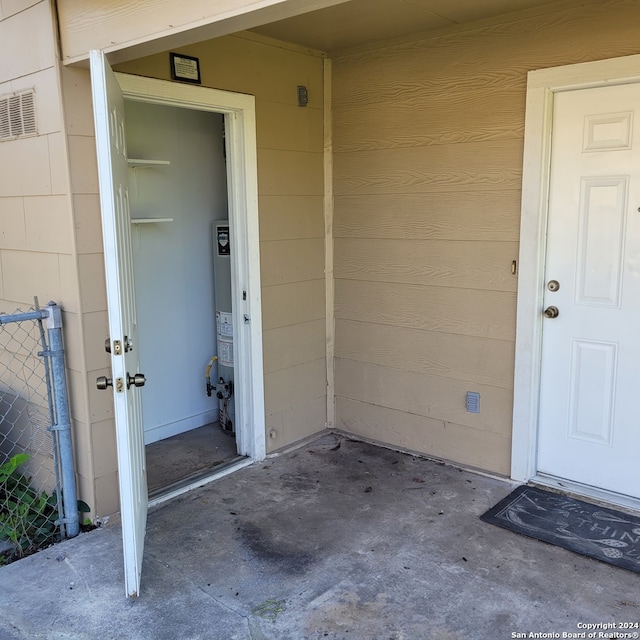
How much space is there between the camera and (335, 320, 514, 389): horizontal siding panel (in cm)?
329

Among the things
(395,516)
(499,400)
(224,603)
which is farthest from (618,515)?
(224,603)

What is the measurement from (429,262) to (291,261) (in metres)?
0.80

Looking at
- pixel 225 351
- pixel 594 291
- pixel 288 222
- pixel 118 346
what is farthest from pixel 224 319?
pixel 594 291

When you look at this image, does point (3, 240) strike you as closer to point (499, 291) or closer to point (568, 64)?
point (499, 291)

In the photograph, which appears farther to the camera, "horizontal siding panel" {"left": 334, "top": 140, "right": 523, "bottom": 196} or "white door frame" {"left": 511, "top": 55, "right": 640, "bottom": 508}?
"horizontal siding panel" {"left": 334, "top": 140, "right": 523, "bottom": 196}

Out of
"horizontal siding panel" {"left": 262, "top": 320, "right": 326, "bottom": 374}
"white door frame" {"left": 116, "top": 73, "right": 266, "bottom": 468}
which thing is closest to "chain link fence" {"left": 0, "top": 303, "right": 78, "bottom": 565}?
"white door frame" {"left": 116, "top": 73, "right": 266, "bottom": 468}

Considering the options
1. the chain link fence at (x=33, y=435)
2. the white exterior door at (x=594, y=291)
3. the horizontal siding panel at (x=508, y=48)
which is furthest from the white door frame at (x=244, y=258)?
the white exterior door at (x=594, y=291)

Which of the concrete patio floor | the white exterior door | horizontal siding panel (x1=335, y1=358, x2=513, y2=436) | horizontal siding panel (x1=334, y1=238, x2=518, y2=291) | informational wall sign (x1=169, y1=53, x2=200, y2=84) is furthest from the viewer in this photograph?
horizontal siding panel (x1=335, y1=358, x2=513, y2=436)

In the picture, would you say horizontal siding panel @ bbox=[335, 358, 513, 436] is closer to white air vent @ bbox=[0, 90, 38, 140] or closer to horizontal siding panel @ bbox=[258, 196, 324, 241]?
horizontal siding panel @ bbox=[258, 196, 324, 241]

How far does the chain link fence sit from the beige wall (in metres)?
0.08

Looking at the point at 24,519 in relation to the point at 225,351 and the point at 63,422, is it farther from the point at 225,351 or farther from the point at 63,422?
the point at 225,351

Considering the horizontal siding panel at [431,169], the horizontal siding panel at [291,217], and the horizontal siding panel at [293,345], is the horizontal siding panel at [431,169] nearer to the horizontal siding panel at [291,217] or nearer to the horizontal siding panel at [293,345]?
the horizontal siding panel at [291,217]

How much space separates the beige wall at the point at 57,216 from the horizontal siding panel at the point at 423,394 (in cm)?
158

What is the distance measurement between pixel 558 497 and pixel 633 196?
1471 millimetres
